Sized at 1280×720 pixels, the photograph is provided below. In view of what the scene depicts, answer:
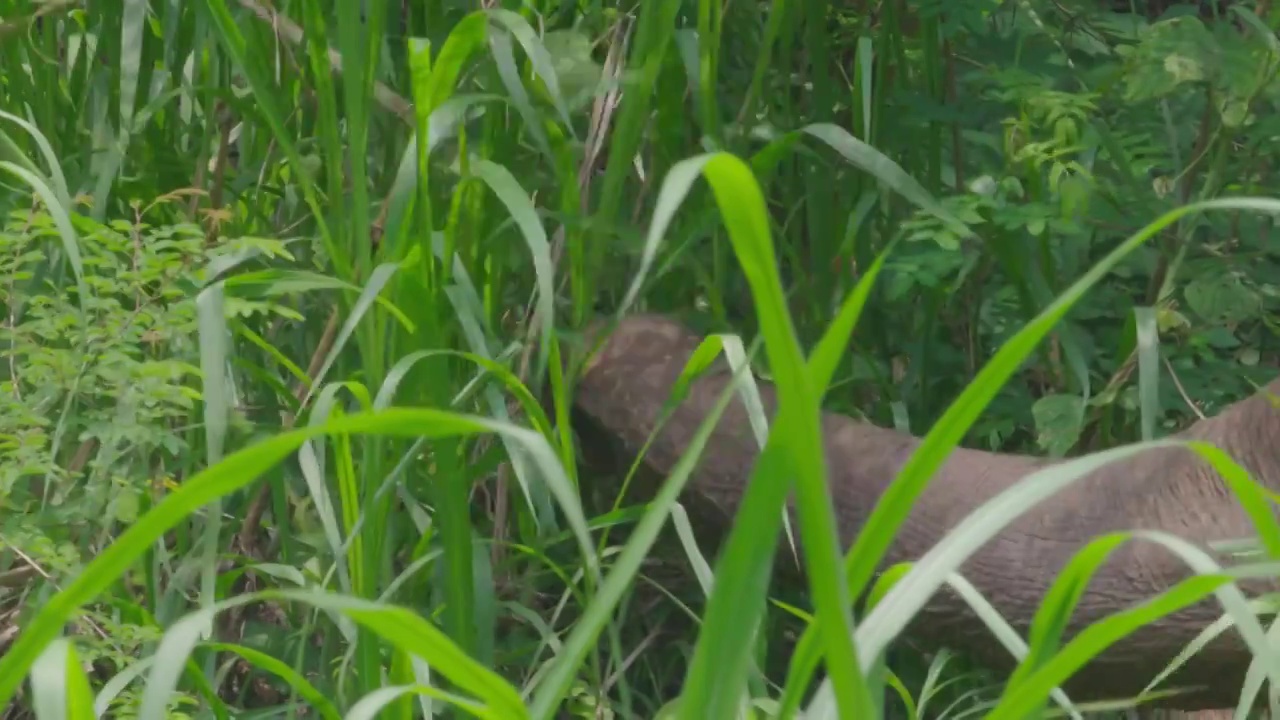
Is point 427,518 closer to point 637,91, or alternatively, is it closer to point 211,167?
point 637,91

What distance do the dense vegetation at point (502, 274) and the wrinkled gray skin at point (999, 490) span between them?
2.8 inches

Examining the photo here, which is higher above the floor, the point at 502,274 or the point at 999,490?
the point at 502,274

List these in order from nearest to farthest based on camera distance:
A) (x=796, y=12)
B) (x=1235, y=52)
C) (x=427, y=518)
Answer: (x=427, y=518)
(x=1235, y=52)
(x=796, y=12)

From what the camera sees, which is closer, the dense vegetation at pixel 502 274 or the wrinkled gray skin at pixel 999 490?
the dense vegetation at pixel 502 274

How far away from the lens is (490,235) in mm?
1517

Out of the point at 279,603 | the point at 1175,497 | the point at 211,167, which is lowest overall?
the point at 279,603

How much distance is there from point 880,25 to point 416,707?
115 centimetres

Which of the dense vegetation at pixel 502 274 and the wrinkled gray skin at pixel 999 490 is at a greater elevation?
the dense vegetation at pixel 502 274

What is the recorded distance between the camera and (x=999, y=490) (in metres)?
1.63

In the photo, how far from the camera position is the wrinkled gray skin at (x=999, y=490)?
155cm

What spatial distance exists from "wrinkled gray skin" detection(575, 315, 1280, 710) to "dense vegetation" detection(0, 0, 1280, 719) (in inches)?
2.8

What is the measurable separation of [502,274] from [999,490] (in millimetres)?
564

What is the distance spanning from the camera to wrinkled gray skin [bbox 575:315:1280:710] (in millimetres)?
1550

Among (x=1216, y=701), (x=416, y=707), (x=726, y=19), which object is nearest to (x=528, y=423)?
(x=416, y=707)
